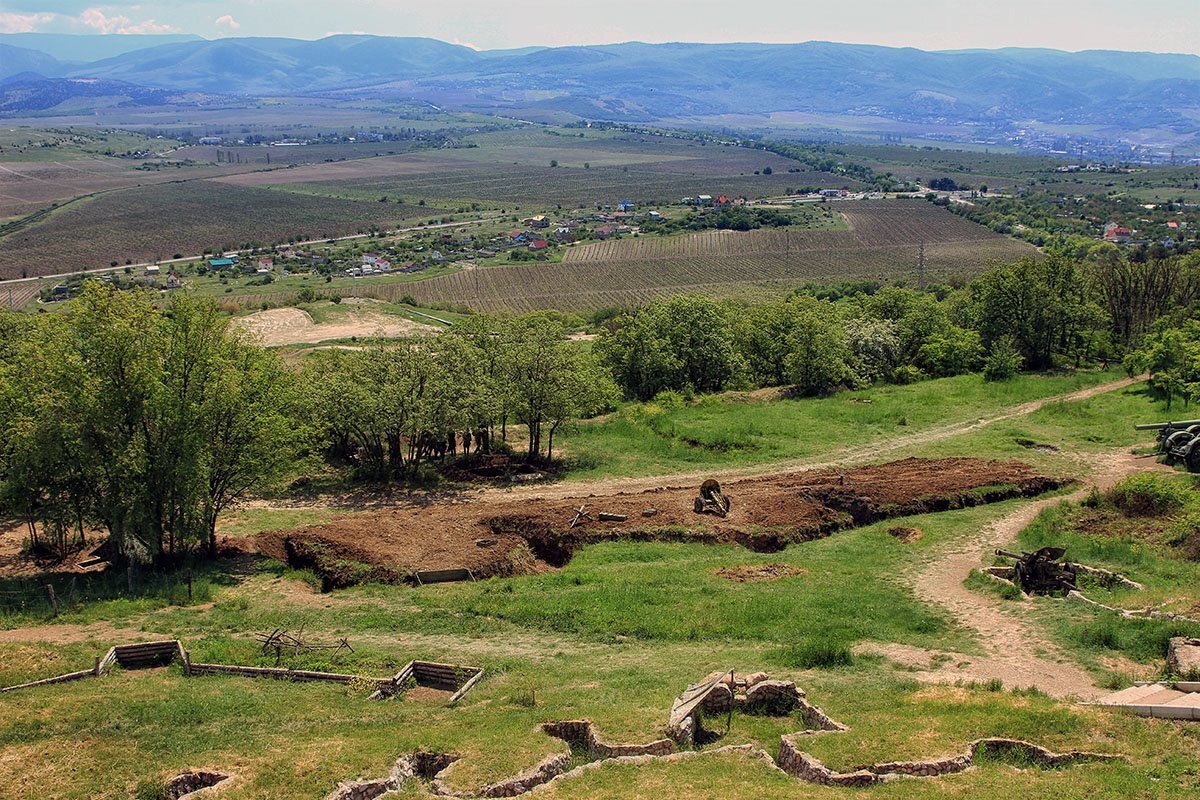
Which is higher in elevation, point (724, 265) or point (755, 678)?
point (724, 265)

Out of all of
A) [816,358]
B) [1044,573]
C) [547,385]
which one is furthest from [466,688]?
A: [816,358]

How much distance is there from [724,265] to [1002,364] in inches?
3285

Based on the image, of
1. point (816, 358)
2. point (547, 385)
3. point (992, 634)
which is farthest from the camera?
point (816, 358)

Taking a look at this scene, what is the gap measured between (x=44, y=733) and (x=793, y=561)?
2256 centimetres

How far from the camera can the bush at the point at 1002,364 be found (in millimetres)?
58688

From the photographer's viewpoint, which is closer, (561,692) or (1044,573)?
(561,692)

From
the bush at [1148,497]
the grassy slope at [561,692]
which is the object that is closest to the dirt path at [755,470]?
the grassy slope at [561,692]

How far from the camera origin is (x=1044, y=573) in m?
28.2

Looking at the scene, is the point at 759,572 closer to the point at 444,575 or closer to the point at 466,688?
the point at 444,575

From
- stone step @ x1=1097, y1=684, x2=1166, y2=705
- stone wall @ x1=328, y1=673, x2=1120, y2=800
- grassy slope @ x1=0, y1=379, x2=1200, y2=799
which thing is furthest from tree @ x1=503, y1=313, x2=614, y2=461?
stone step @ x1=1097, y1=684, x2=1166, y2=705

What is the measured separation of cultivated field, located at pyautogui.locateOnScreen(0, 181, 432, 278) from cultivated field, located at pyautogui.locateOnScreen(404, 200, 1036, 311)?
5687 cm

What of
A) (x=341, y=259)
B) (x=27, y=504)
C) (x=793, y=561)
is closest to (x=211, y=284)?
(x=341, y=259)

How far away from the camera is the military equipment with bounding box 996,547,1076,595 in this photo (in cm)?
2803

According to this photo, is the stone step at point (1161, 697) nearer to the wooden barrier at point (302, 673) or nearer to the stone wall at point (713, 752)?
the stone wall at point (713, 752)
